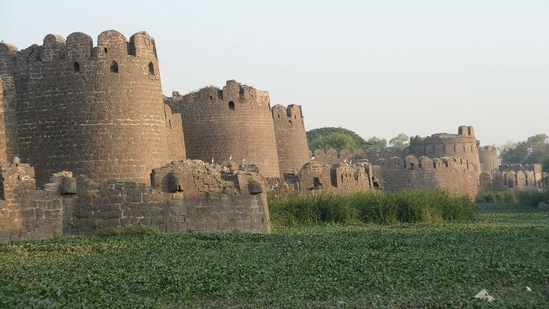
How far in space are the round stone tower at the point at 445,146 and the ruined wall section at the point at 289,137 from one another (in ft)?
70.7

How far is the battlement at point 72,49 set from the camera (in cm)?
2466

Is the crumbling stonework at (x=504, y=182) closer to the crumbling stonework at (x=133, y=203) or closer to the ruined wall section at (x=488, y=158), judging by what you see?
the ruined wall section at (x=488, y=158)

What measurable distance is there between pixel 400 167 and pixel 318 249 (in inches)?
1138

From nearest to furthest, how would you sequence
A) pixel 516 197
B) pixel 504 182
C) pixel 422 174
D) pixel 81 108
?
1. pixel 81 108
2. pixel 422 174
3. pixel 516 197
4. pixel 504 182

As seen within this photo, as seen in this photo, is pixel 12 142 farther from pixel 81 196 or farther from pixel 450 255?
pixel 450 255

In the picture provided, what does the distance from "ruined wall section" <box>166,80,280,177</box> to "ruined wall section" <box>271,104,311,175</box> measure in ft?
14.6

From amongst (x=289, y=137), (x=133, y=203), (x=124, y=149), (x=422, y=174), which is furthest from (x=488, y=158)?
(x=133, y=203)

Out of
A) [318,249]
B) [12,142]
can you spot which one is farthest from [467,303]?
[12,142]

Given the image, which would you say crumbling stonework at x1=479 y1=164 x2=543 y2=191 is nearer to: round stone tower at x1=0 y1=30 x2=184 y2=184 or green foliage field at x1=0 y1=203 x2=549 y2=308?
round stone tower at x1=0 y1=30 x2=184 y2=184

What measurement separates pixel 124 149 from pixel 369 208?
7.21 m

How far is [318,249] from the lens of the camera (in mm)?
16109

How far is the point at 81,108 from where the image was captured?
24422 millimetres

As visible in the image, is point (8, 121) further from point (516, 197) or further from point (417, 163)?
point (516, 197)

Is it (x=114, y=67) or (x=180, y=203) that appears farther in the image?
(x=114, y=67)
